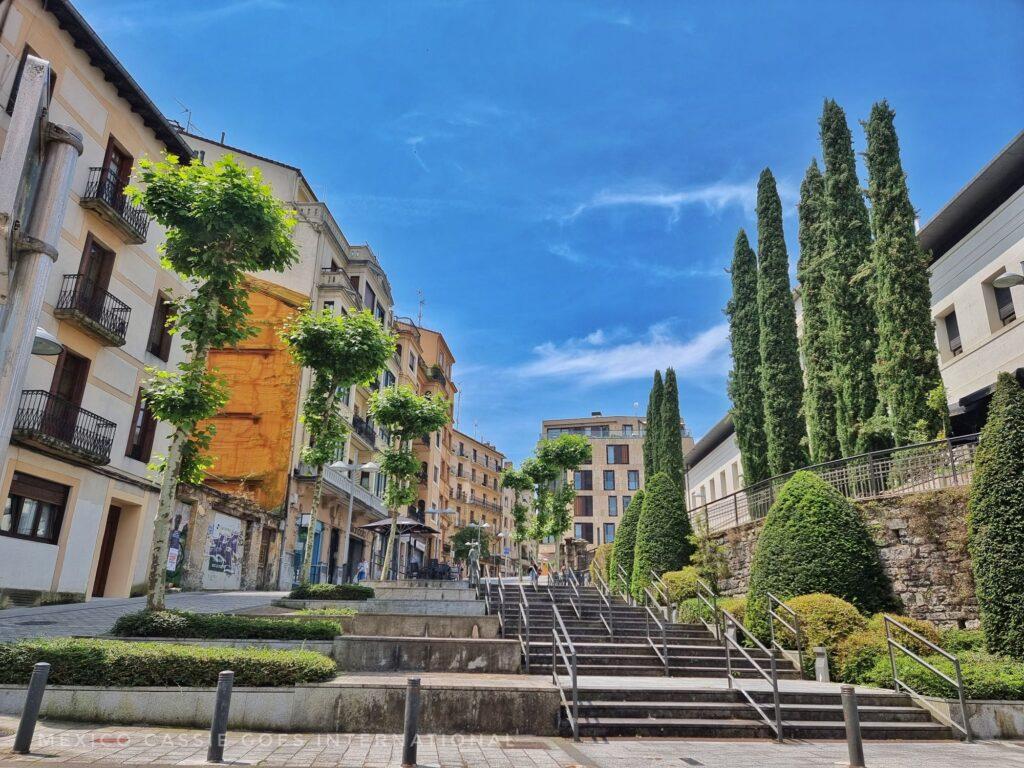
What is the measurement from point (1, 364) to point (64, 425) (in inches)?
490

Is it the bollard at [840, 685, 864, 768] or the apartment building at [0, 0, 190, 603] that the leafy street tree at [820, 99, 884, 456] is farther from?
the apartment building at [0, 0, 190, 603]

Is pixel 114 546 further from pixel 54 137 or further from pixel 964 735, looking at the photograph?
pixel 964 735

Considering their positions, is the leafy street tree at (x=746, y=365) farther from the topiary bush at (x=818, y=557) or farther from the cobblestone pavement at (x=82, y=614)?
the cobblestone pavement at (x=82, y=614)

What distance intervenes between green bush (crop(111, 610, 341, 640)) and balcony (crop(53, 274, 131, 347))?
1024cm

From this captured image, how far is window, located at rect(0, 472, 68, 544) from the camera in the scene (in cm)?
1574

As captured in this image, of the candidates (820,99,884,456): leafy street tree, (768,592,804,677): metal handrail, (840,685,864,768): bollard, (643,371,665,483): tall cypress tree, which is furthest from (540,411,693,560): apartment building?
(840,685,864,768): bollard

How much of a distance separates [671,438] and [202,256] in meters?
26.0

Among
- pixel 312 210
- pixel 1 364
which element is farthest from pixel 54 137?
pixel 312 210

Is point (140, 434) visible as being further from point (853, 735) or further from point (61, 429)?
point (853, 735)

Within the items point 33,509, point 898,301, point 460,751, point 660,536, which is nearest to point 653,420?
point 660,536

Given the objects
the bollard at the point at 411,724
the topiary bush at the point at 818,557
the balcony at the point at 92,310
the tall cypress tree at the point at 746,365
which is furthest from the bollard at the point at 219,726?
the tall cypress tree at the point at 746,365

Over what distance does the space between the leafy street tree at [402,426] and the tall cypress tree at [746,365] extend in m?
10.9

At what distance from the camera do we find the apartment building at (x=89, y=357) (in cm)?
1600

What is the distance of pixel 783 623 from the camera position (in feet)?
41.3
